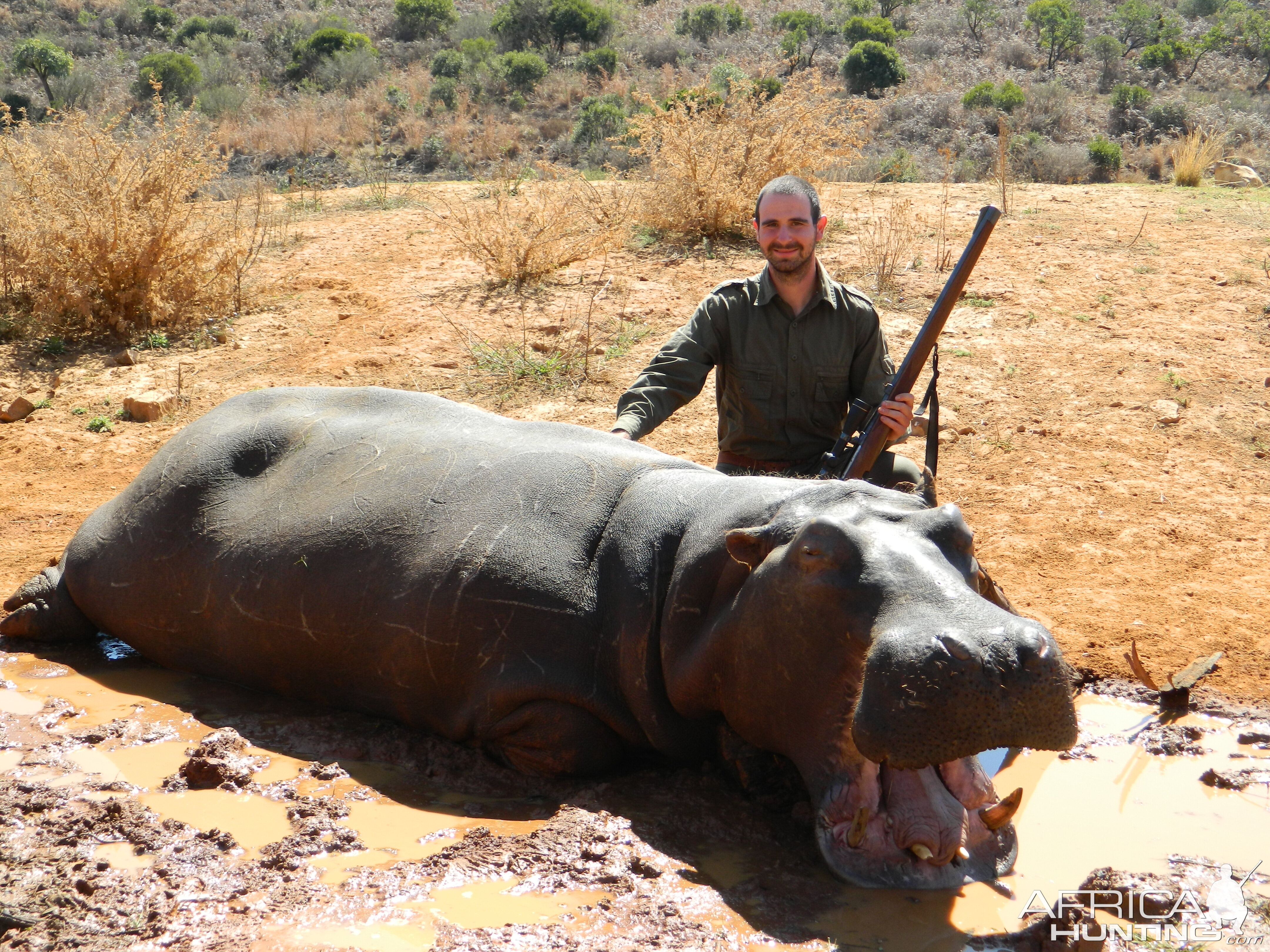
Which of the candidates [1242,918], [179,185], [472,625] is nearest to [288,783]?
[472,625]

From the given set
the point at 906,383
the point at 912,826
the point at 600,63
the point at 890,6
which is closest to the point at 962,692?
the point at 912,826

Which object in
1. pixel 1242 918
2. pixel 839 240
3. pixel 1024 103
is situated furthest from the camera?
pixel 1024 103

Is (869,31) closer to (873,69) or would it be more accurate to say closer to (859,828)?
(873,69)

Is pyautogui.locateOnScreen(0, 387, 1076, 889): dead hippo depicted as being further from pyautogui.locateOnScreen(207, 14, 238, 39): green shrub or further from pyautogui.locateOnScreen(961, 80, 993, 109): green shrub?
pyautogui.locateOnScreen(207, 14, 238, 39): green shrub

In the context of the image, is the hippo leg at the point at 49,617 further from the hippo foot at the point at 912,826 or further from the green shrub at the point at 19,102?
the green shrub at the point at 19,102

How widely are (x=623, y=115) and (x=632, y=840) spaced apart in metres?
20.1

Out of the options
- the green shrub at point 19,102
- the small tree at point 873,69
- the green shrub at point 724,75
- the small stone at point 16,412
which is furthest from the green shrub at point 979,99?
the small stone at point 16,412

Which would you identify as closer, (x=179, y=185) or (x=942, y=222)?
(x=179, y=185)

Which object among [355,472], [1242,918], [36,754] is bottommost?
[36,754]

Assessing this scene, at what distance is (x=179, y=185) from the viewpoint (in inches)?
332

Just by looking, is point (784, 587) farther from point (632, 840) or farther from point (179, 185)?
point (179, 185)

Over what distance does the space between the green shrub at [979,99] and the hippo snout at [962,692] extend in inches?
905

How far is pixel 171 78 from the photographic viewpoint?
984 inches

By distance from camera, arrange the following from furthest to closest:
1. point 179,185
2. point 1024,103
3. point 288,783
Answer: point 1024,103 → point 179,185 → point 288,783
